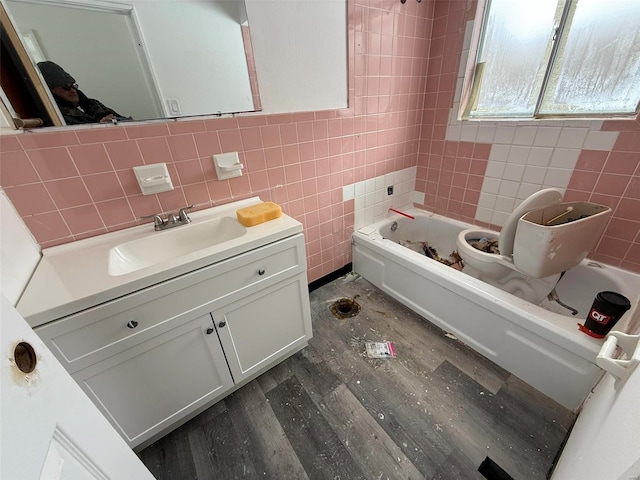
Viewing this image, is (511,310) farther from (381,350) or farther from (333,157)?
(333,157)

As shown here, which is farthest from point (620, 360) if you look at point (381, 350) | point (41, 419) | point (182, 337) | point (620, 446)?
point (182, 337)

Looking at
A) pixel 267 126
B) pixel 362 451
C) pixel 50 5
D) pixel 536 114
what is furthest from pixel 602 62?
pixel 50 5

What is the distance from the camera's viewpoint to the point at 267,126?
136 cm

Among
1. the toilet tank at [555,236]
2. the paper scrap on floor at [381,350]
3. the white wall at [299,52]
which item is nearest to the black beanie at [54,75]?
the white wall at [299,52]

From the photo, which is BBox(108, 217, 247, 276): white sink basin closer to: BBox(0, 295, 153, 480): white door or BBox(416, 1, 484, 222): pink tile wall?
BBox(0, 295, 153, 480): white door

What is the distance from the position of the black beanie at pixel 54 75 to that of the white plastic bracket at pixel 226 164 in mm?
535

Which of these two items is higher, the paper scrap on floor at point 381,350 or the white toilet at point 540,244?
the white toilet at point 540,244

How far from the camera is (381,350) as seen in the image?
1.47m

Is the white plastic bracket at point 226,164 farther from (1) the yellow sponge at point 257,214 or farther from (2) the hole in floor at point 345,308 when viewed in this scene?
(2) the hole in floor at point 345,308

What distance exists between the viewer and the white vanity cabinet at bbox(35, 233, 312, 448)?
0.82 meters

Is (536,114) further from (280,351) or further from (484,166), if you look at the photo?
(280,351)

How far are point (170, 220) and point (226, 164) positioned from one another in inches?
14.5

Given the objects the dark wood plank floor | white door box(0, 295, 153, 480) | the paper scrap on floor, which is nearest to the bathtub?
the dark wood plank floor

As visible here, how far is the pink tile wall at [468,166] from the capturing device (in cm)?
131
